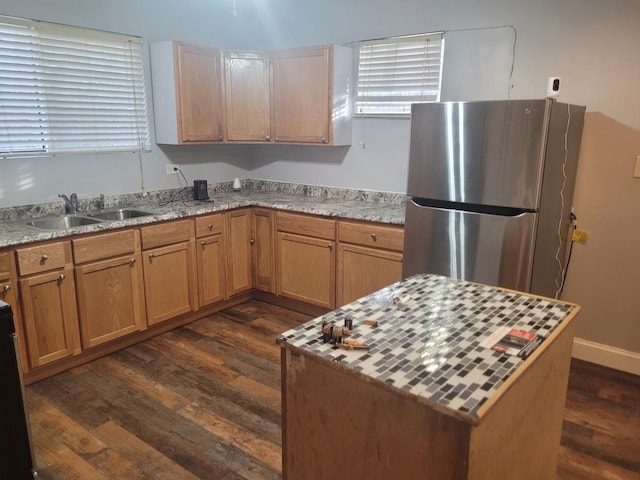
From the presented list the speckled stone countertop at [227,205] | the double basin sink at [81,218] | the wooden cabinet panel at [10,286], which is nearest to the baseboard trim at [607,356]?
the speckled stone countertop at [227,205]

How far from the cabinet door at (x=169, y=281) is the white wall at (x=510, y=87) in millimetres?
704

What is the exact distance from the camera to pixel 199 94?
3.78m

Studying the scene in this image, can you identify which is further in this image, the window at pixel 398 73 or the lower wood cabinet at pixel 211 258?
the lower wood cabinet at pixel 211 258

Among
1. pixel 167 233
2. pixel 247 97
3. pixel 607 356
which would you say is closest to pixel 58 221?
pixel 167 233

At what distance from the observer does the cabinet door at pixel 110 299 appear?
296 cm

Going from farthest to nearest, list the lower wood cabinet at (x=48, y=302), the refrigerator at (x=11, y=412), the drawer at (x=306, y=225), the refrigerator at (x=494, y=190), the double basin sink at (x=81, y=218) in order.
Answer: the drawer at (x=306, y=225), the double basin sink at (x=81, y=218), the lower wood cabinet at (x=48, y=302), the refrigerator at (x=494, y=190), the refrigerator at (x=11, y=412)

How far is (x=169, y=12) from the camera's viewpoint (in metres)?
3.78

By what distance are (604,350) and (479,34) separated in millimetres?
2265

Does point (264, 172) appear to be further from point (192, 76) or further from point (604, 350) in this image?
point (604, 350)

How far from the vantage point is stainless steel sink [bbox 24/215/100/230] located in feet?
10.1

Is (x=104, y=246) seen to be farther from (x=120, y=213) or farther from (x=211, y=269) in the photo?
(x=211, y=269)

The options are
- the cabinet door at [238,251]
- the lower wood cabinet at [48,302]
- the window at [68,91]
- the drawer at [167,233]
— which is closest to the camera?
the lower wood cabinet at [48,302]

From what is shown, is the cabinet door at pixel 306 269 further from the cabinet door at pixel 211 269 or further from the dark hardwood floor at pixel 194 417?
the dark hardwood floor at pixel 194 417

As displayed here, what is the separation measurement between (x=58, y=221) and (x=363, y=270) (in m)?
2.13
